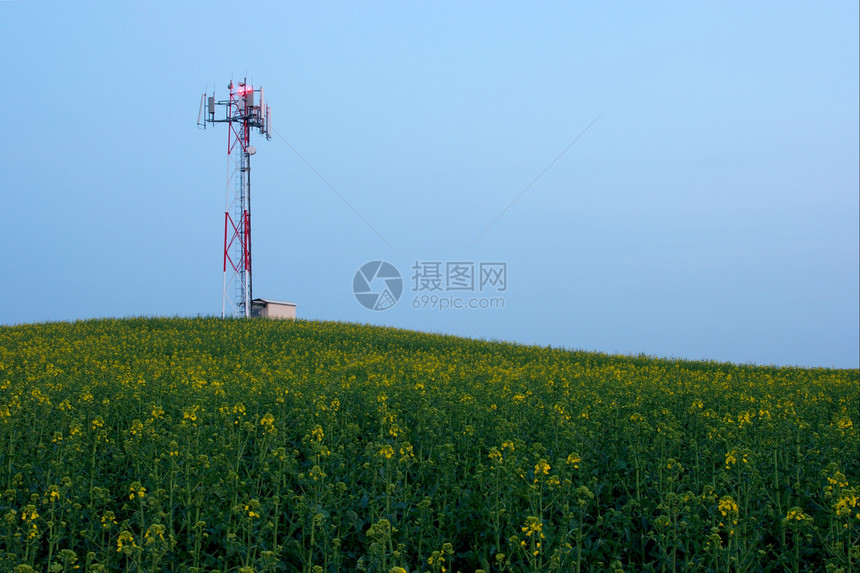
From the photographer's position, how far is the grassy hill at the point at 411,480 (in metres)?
5.30

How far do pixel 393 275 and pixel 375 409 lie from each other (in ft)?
42.2

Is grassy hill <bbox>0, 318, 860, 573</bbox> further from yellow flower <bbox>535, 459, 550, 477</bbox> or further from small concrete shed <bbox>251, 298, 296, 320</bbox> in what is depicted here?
small concrete shed <bbox>251, 298, 296, 320</bbox>

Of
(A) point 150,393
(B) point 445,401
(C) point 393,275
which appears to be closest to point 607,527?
(B) point 445,401

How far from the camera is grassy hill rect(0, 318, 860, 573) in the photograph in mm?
5305

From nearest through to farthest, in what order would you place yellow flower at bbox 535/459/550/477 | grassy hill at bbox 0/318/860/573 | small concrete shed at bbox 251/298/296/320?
grassy hill at bbox 0/318/860/573 → yellow flower at bbox 535/459/550/477 → small concrete shed at bbox 251/298/296/320

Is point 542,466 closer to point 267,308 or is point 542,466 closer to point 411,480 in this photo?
point 411,480

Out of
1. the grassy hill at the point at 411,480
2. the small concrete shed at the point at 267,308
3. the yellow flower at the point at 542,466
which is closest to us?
the grassy hill at the point at 411,480

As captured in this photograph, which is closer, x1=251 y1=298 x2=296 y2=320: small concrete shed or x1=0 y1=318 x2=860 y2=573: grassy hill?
x1=0 y1=318 x2=860 y2=573: grassy hill

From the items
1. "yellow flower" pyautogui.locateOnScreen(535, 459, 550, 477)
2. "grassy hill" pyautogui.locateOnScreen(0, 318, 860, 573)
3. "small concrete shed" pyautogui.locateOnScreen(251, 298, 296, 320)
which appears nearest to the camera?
"grassy hill" pyautogui.locateOnScreen(0, 318, 860, 573)

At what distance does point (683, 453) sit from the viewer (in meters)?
8.52

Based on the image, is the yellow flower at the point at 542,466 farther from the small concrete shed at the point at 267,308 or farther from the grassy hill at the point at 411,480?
the small concrete shed at the point at 267,308

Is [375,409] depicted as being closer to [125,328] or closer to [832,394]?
[832,394]

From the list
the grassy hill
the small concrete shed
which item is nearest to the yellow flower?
the grassy hill

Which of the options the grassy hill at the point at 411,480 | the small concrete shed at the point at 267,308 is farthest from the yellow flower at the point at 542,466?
the small concrete shed at the point at 267,308
